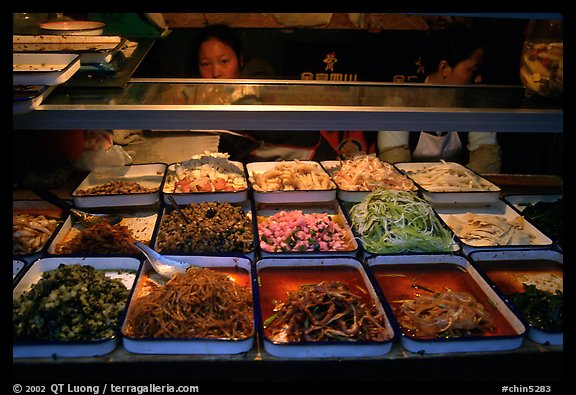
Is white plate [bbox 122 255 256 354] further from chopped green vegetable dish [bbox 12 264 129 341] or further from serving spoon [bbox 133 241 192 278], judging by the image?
serving spoon [bbox 133 241 192 278]

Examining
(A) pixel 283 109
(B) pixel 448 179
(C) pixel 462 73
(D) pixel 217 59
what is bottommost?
(B) pixel 448 179

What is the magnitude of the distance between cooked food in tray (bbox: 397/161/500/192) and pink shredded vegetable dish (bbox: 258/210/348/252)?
1.22 m

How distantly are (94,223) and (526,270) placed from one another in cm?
345

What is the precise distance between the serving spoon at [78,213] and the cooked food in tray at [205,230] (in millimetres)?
462

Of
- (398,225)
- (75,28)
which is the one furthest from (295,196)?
(75,28)

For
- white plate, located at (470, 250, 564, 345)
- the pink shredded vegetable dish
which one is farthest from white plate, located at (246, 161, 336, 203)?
white plate, located at (470, 250, 564, 345)

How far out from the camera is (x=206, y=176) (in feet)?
14.8

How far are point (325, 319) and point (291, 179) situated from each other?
182 centimetres

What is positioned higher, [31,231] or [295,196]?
[295,196]

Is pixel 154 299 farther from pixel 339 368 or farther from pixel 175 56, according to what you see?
pixel 175 56

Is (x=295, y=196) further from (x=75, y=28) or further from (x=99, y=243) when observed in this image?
(x=75, y=28)

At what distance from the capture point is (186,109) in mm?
3170

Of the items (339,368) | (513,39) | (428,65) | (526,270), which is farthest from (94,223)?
(513,39)

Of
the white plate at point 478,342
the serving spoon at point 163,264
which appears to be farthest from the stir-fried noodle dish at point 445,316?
the serving spoon at point 163,264
